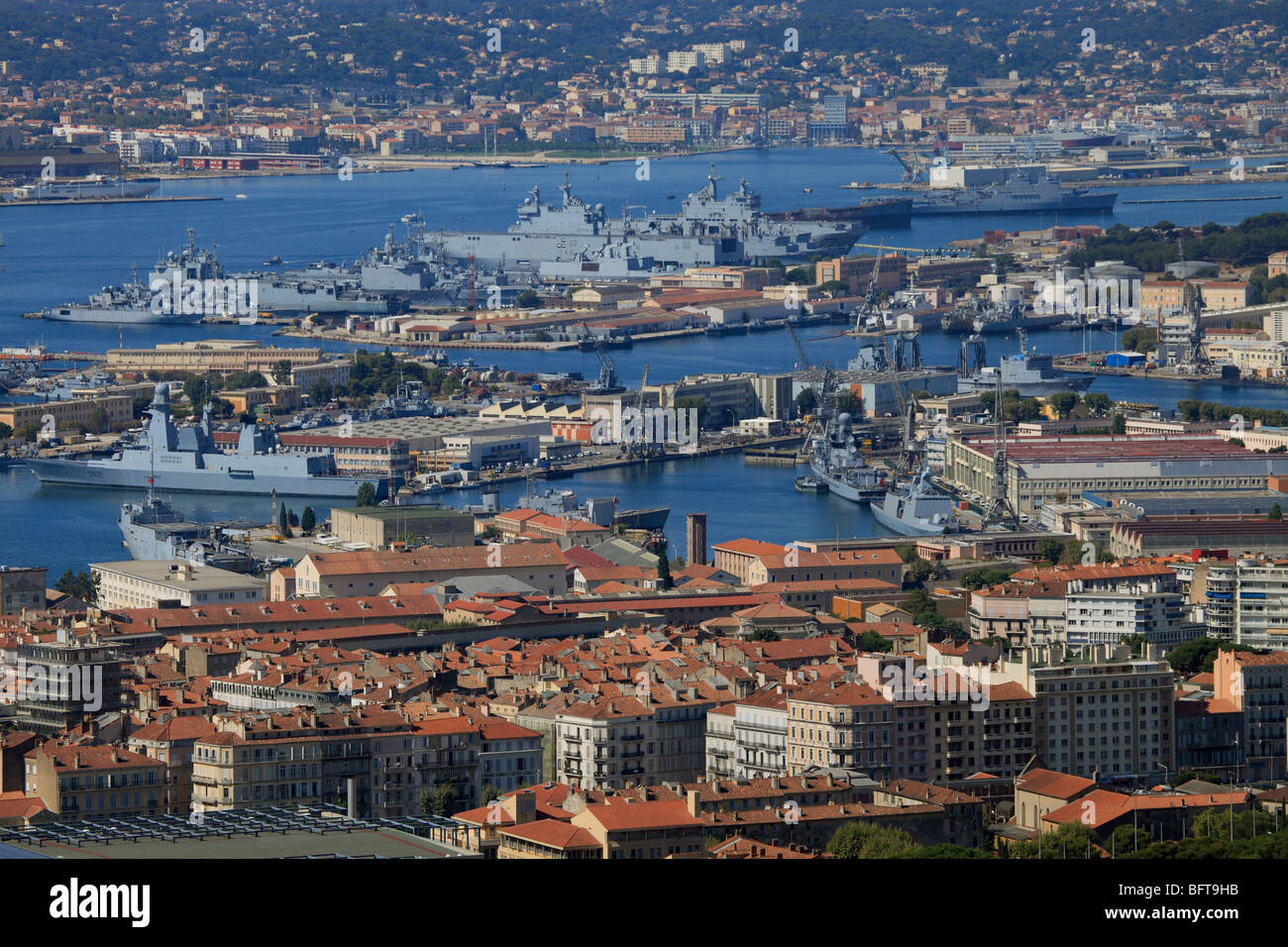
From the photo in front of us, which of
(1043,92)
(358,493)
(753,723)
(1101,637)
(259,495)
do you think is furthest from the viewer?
(1043,92)

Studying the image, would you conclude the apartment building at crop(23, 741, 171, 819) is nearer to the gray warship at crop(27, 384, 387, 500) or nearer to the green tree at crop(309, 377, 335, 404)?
the gray warship at crop(27, 384, 387, 500)

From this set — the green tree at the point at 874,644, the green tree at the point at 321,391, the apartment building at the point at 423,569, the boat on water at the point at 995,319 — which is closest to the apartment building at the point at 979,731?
the green tree at the point at 874,644

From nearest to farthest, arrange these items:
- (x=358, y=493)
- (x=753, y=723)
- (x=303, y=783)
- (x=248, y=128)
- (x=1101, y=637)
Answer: (x=303, y=783), (x=753, y=723), (x=1101, y=637), (x=358, y=493), (x=248, y=128)

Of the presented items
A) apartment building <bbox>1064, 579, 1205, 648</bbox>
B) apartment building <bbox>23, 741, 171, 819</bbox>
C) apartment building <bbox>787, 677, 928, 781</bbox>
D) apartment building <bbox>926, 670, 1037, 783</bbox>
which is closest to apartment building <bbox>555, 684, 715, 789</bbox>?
apartment building <bbox>787, 677, 928, 781</bbox>
